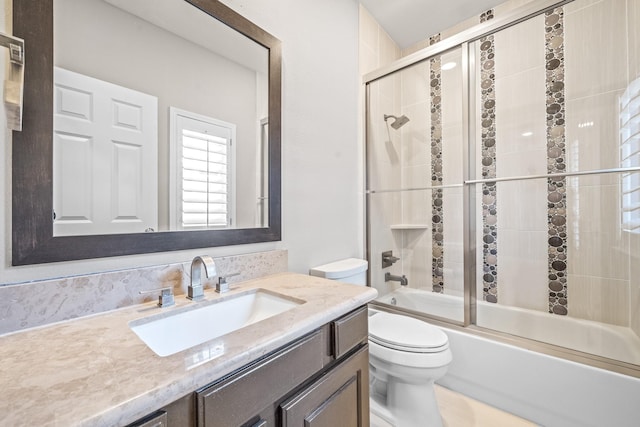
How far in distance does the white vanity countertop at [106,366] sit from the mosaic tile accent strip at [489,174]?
1.85 metres

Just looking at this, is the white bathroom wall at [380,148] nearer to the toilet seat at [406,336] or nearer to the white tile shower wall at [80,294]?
the toilet seat at [406,336]

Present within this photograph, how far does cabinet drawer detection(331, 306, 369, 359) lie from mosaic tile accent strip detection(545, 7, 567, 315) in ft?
5.73

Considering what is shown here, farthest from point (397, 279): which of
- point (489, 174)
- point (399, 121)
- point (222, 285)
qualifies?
point (222, 285)

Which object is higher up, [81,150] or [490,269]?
[81,150]

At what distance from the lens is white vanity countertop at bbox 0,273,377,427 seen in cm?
39

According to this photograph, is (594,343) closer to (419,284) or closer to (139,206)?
(419,284)

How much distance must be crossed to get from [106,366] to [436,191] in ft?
7.83

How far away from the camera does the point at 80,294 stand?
75cm

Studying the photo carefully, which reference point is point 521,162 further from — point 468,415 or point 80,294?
point 80,294

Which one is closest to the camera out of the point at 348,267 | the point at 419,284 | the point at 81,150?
the point at 81,150

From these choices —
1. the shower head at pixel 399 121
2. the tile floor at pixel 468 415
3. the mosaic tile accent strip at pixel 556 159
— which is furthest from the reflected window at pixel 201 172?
the mosaic tile accent strip at pixel 556 159

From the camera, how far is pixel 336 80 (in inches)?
69.4

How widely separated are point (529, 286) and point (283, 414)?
2.11 m

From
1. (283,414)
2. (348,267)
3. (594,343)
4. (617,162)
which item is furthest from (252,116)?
(594,343)
